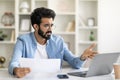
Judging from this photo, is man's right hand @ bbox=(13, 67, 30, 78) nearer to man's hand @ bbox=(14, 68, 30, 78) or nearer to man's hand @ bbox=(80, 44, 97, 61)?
man's hand @ bbox=(14, 68, 30, 78)

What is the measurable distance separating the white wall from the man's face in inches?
79.4

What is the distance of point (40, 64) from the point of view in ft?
6.34

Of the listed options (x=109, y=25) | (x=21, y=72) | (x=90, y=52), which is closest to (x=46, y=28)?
(x=90, y=52)

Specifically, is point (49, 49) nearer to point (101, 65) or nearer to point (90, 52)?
point (90, 52)

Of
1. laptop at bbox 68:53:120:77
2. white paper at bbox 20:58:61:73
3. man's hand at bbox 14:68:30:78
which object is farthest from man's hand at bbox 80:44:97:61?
man's hand at bbox 14:68:30:78

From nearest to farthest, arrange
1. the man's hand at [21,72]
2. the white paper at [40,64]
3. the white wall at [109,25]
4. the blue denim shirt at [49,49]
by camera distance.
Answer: the man's hand at [21,72] < the white paper at [40,64] < the blue denim shirt at [49,49] < the white wall at [109,25]

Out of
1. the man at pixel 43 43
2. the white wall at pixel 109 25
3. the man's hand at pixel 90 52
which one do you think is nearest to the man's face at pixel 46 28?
the man at pixel 43 43

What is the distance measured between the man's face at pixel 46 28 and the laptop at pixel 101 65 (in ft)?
2.17

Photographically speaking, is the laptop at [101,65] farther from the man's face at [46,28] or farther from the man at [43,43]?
the man's face at [46,28]

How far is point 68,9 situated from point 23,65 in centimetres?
260

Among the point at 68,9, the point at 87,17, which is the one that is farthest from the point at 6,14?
the point at 87,17

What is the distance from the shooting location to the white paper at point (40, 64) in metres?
1.92

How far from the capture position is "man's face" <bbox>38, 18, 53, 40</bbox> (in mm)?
2508

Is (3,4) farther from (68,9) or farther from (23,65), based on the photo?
(23,65)
